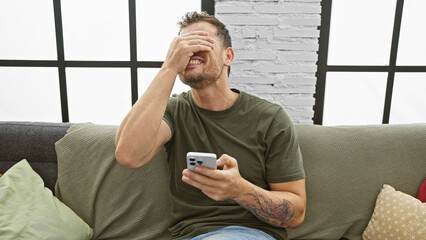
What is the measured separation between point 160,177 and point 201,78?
0.54 metres

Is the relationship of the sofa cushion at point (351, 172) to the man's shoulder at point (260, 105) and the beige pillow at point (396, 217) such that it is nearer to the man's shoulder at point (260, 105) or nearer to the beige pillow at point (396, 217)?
the beige pillow at point (396, 217)

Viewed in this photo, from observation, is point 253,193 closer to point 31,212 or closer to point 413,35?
point 31,212

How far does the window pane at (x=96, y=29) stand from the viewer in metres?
2.15

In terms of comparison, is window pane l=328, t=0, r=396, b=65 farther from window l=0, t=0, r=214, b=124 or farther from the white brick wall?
window l=0, t=0, r=214, b=124

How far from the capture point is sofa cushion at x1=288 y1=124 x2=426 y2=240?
1.54 metres

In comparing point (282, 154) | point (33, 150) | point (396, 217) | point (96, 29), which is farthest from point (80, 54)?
point (396, 217)

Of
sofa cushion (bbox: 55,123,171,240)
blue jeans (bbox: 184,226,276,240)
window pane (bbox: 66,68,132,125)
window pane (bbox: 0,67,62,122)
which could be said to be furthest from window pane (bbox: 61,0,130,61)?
blue jeans (bbox: 184,226,276,240)

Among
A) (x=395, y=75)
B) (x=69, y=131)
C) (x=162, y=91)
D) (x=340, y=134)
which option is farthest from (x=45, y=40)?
(x=395, y=75)

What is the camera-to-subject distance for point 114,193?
5.09 feet

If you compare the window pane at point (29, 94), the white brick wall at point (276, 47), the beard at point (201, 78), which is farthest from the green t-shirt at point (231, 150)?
the window pane at point (29, 94)

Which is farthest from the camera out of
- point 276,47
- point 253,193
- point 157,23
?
point 157,23

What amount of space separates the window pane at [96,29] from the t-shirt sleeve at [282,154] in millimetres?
1292

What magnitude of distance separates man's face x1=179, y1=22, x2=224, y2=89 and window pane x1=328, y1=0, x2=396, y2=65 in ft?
3.61

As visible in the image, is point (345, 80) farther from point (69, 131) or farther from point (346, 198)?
point (69, 131)
